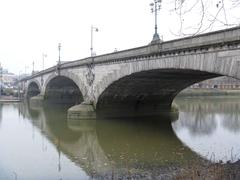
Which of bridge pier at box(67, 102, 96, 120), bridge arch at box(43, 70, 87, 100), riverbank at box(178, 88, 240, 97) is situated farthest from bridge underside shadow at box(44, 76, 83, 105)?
riverbank at box(178, 88, 240, 97)

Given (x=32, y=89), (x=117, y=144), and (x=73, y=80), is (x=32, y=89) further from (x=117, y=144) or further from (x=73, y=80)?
(x=117, y=144)

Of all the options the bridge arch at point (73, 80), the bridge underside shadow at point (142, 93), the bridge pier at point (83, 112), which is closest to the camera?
the bridge underside shadow at point (142, 93)

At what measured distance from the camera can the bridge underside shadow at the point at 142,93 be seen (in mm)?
26859

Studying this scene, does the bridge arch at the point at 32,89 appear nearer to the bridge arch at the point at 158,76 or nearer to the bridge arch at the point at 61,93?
the bridge arch at the point at 61,93

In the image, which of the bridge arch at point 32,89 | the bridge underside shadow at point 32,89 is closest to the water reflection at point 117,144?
the bridge arch at point 32,89

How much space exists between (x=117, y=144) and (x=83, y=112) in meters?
11.1

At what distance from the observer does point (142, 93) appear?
31141 mm

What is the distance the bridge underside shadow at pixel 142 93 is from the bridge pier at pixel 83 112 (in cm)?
71

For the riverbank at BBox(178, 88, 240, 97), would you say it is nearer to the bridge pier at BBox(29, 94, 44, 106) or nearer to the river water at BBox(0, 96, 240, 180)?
the bridge pier at BBox(29, 94, 44, 106)

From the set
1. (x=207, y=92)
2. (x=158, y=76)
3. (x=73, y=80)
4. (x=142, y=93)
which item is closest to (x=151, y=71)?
(x=158, y=76)

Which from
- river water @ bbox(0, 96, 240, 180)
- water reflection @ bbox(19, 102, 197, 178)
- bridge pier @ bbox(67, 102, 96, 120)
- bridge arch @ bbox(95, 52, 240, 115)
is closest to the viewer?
river water @ bbox(0, 96, 240, 180)

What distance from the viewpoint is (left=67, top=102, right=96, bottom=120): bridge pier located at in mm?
30516

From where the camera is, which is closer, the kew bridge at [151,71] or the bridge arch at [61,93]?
the kew bridge at [151,71]

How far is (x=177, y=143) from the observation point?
799 inches
